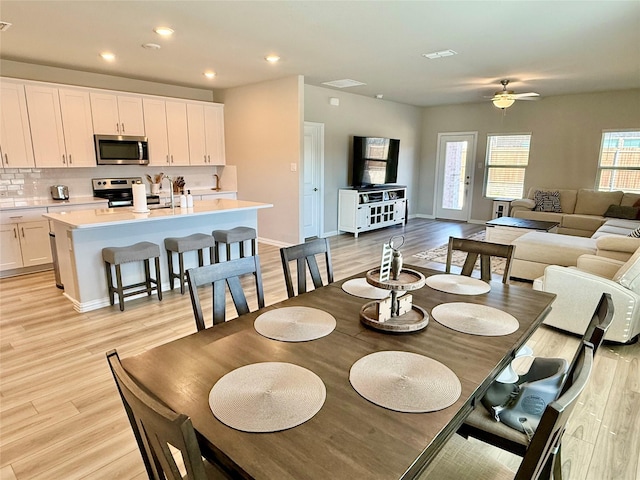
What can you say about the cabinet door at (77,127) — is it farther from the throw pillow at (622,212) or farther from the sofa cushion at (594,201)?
the throw pillow at (622,212)

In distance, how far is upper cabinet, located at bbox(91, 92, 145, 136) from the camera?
17.8ft

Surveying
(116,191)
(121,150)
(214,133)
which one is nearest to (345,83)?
(214,133)

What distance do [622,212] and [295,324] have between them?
275 inches

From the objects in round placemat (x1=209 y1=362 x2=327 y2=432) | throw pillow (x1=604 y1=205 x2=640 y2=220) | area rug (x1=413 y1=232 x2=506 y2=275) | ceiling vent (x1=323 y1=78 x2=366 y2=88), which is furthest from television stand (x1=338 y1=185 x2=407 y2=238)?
round placemat (x1=209 y1=362 x2=327 y2=432)

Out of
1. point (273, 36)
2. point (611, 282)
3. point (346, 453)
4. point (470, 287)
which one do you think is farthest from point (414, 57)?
point (346, 453)

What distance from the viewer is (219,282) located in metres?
1.89

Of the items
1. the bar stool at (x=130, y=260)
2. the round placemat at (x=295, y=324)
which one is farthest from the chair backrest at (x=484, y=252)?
the bar stool at (x=130, y=260)

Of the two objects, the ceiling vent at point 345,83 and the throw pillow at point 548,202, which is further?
the throw pillow at point 548,202

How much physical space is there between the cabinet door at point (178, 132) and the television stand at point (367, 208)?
2889 millimetres

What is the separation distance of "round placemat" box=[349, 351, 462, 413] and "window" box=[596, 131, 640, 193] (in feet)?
25.5

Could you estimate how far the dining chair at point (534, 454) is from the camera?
853 mm

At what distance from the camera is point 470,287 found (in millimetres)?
2109

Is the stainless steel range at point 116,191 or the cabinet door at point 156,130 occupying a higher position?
the cabinet door at point 156,130

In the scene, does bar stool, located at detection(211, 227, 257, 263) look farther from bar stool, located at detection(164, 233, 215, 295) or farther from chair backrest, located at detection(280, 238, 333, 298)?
chair backrest, located at detection(280, 238, 333, 298)
